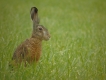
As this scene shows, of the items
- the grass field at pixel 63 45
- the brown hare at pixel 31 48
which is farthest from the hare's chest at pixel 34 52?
the grass field at pixel 63 45

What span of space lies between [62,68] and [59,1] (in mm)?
10068

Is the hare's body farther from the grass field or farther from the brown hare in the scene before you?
the grass field

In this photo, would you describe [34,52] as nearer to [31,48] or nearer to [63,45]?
[31,48]

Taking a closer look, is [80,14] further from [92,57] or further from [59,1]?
[92,57]

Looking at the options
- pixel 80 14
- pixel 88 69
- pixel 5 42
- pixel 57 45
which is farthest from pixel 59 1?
pixel 88 69

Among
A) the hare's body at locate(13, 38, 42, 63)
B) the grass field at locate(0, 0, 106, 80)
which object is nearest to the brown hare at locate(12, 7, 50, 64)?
the hare's body at locate(13, 38, 42, 63)

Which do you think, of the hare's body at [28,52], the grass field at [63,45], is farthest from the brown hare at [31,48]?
the grass field at [63,45]

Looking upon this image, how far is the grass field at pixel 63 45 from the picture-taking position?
3875mm

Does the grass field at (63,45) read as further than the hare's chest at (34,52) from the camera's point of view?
No

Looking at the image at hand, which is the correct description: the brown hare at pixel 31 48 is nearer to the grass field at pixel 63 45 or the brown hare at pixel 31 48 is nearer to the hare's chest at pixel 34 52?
the hare's chest at pixel 34 52

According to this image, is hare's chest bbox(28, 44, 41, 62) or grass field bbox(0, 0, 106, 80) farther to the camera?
hare's chest bbox(28, 44, 41, 62)

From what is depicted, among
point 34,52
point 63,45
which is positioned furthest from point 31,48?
point 63,45

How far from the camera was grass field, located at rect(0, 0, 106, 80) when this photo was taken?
3875mm

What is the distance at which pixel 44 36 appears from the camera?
4660 mm
